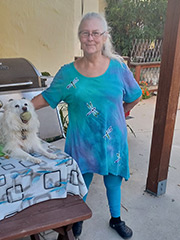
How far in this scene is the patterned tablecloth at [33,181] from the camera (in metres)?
1.37

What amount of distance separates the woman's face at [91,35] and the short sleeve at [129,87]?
275 mm

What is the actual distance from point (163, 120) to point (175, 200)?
35.5 inches

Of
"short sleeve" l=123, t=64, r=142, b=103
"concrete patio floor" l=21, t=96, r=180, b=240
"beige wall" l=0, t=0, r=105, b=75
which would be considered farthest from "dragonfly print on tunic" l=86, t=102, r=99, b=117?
"beige wall" l=0, t=0, r=105, b=75

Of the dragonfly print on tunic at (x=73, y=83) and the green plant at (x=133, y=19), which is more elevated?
the green plant at (x=133, y=19)

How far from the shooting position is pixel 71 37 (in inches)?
227

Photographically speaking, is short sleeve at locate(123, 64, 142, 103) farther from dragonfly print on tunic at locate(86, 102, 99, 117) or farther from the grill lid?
the grill lid

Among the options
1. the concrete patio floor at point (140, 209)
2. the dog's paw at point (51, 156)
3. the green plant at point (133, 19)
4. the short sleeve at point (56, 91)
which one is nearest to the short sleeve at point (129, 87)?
the short sleeve at point (56, 91)

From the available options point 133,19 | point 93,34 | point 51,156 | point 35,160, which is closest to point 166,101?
point 93,34

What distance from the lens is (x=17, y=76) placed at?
8.77 ft

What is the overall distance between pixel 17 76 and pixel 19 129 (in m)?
1.34

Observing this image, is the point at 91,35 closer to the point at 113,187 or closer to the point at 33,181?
the point at 33,181

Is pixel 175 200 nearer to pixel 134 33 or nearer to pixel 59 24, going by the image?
pixel 59 24

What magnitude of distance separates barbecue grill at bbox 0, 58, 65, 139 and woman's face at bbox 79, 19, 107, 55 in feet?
3.53

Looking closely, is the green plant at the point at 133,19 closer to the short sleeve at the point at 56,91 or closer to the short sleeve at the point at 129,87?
the short sleeve at the point at 129,87
